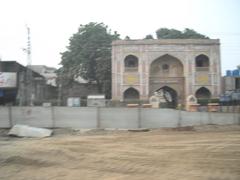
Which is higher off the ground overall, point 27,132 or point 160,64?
point 160,64

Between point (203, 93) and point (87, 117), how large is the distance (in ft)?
103

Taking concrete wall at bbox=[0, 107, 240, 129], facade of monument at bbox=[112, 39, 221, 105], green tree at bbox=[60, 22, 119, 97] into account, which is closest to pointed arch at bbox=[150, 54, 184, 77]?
facade of monument at bbox=[112, 39, 221, 105]

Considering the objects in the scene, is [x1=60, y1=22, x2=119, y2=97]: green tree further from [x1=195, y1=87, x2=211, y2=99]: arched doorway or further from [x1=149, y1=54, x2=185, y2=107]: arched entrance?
[x1=195, y1=87, x2=211, y2=99]: arched doorway

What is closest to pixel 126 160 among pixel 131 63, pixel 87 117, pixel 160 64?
pixel 87 117

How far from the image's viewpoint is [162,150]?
15141 mm

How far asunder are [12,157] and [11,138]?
25.9 ft

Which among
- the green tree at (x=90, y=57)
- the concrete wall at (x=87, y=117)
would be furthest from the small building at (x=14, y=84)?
the concrete wall at (x=87, y=117)

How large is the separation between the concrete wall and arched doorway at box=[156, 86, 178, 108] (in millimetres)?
30035

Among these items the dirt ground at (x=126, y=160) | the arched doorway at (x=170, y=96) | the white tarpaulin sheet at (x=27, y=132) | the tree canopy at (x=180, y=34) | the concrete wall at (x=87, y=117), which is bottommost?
the dirt ground at (x=126, y=160)

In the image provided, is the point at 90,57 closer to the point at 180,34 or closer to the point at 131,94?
the point at 131,94

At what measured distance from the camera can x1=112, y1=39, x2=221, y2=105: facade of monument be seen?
52.0m

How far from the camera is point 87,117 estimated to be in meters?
24.4

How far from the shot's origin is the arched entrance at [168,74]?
2114 inches

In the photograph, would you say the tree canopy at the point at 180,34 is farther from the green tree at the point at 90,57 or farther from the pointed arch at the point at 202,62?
the pointed arch at the point at 202,62
